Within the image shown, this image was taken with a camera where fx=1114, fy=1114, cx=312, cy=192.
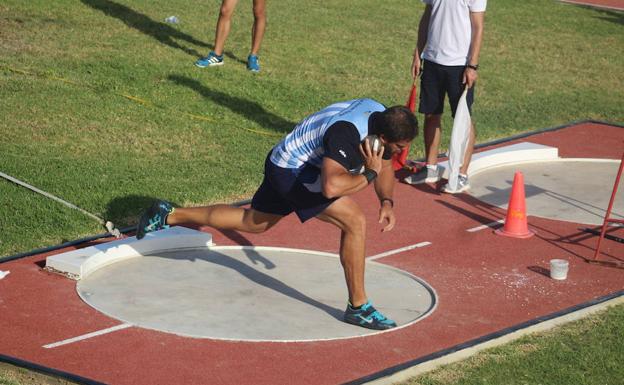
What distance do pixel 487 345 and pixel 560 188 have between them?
16.2ft

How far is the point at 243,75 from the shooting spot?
51.2ft

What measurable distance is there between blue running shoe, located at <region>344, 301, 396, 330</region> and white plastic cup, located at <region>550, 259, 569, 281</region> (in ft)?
6.28

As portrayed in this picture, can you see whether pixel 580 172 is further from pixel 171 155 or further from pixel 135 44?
pixel 135 44

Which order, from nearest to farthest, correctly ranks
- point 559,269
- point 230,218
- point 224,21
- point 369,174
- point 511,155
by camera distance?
point 369,174
point 230,218
point 559,269
point 511,155
point 224,21

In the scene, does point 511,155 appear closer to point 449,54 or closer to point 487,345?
point 449,54

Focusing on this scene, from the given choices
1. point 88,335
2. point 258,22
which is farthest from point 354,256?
point 258,22

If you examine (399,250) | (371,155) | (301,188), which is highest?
(371,155)

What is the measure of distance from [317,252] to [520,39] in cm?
1226

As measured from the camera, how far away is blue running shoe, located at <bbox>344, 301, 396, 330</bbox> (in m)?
7.76

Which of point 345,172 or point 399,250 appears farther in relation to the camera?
point 399,250

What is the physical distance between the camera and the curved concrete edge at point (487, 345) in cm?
702

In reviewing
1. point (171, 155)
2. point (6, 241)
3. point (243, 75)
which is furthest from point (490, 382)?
point (243, 75)

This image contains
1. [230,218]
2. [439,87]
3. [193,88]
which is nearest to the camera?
[230,218]

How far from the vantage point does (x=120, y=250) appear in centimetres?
921
